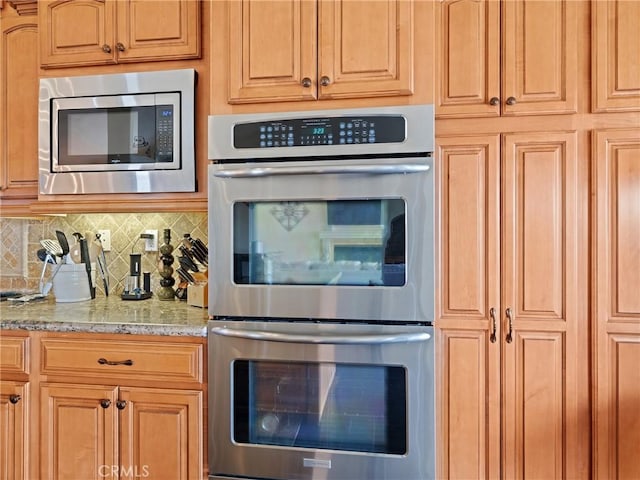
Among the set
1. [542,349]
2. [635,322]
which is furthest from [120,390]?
[635,322]

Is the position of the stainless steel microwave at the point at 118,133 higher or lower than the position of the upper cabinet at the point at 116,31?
lower

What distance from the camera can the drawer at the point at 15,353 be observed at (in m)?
1.68

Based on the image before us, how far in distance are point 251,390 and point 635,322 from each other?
132 cm

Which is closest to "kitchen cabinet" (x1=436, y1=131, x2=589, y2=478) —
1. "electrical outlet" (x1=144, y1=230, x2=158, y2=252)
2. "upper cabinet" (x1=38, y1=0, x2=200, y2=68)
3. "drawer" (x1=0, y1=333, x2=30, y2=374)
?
"upper cabinet" (x1=38, y1=0, x2=200, y2=68)

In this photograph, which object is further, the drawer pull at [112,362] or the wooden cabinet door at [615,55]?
the drawer pull at [112,362]

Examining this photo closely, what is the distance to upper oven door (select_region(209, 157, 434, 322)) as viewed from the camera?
1464 millimetres

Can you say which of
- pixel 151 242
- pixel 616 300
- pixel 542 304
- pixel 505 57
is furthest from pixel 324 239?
pixel 151 242

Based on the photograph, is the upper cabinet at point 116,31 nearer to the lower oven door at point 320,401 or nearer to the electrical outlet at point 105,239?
the electrical outlet at point 105,239

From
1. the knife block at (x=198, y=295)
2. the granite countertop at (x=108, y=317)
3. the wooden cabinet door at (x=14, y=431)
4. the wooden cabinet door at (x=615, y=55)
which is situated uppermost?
the wooden cabinet door at (x=615, y=55)

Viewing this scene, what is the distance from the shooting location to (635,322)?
→ 148cm

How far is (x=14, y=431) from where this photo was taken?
5.54 feet

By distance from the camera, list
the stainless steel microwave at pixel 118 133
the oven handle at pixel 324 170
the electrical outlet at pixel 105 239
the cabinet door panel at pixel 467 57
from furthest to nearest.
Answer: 1. the electrical outlet at pixel 105 239
2. the stainless steel microwave at pixel 118 133
3. the cabinet door panel at pixel 467 57
4. the oven handle at pixel 324 170

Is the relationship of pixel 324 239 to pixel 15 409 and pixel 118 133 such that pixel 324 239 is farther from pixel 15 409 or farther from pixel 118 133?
pixel 15 409

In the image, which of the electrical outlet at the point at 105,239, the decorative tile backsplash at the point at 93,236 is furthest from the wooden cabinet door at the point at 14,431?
the electrical outlet at the point at 105,239
